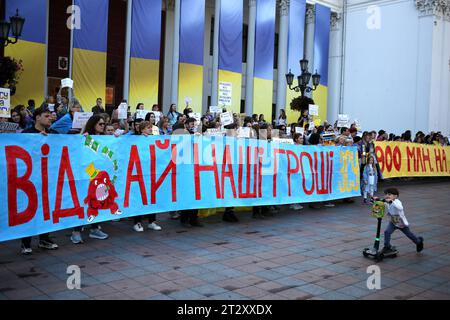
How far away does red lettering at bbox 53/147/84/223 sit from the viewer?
241 inches

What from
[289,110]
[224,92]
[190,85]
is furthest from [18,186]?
[289,110]

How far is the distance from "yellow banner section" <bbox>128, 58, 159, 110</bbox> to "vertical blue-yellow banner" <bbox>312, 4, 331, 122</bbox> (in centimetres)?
1140

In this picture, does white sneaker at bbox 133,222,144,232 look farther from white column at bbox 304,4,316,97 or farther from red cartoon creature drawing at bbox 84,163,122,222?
white column at bbox 304,4,316,97

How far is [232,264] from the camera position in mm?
5883

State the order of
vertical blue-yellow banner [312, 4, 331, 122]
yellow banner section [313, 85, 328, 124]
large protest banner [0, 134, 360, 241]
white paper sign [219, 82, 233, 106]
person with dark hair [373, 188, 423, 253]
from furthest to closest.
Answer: yellow banner section [313, 85, 328, 124] → vertical blue-yellow banner [312, 4, 331, 122] → white paper sign [219, 82, 233, 106] → person with dark hair [373, 188, 423, 253] → large protest banner [0, 134, 360, 241]

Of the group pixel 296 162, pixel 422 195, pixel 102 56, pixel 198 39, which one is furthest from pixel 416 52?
pixel 296 162

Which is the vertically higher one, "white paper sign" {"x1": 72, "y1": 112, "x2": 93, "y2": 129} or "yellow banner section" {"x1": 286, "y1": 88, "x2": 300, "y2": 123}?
"yellow banner section" {"x1": 286, "y1": 88, "x2": 300, "y2": 123}

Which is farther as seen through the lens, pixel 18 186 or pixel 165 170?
pixel 165 170

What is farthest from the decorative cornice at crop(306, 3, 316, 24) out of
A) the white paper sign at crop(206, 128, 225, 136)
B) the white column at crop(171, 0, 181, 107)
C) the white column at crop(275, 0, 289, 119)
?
the white paper sign at crop(206, 128, 225, 136)

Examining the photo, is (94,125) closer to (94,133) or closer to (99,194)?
(94,133)

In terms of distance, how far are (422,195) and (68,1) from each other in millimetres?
19816

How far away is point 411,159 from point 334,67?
15.7 metres
